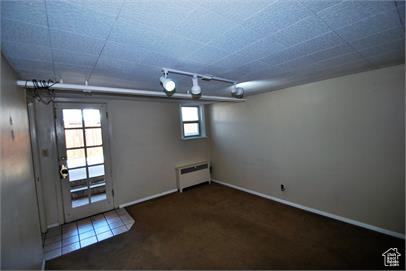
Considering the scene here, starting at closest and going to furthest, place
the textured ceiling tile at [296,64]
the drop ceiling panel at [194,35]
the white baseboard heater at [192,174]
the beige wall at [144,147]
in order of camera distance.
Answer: the drop ceiling panel at [194,35]
the textured ceiling tile at [296,64]
the beige wall at [144,147]
the white baseboard heater at [192,174]

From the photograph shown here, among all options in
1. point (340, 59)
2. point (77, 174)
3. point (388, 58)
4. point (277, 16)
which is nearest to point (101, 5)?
point (277, 16)

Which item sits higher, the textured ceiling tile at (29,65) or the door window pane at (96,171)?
the textured ceiling tile at (29,65)

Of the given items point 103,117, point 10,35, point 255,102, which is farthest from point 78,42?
point 255,102

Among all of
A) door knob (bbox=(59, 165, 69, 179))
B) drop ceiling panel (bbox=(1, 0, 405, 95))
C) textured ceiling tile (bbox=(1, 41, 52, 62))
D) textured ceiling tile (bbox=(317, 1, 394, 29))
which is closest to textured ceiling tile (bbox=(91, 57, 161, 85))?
drop ceiling panel (bbox=(1, 0, 405, 95))

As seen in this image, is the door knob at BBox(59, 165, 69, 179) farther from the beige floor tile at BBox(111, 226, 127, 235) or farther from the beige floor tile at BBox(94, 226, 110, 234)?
the beige floor tile at BBox(111, 226, 127, 235)

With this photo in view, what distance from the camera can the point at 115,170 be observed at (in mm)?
3625

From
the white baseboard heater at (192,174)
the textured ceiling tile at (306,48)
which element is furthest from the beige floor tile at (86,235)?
the textured ceiling tile at (306,48)

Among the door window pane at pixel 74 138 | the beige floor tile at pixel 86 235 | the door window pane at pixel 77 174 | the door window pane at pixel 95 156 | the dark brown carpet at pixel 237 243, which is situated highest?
the door window pane at pixel 74 138

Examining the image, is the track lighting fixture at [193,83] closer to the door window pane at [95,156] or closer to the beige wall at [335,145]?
the beige wall at [335,145]

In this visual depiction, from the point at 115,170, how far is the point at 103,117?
1.07m

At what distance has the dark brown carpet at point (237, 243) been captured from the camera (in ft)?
6.79

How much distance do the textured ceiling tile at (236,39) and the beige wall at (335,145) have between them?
2.08m

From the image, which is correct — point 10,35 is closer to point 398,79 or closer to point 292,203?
point 398,79

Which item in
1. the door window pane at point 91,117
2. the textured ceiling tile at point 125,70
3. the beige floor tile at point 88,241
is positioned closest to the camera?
the textured ceiling tile at point 125,70
